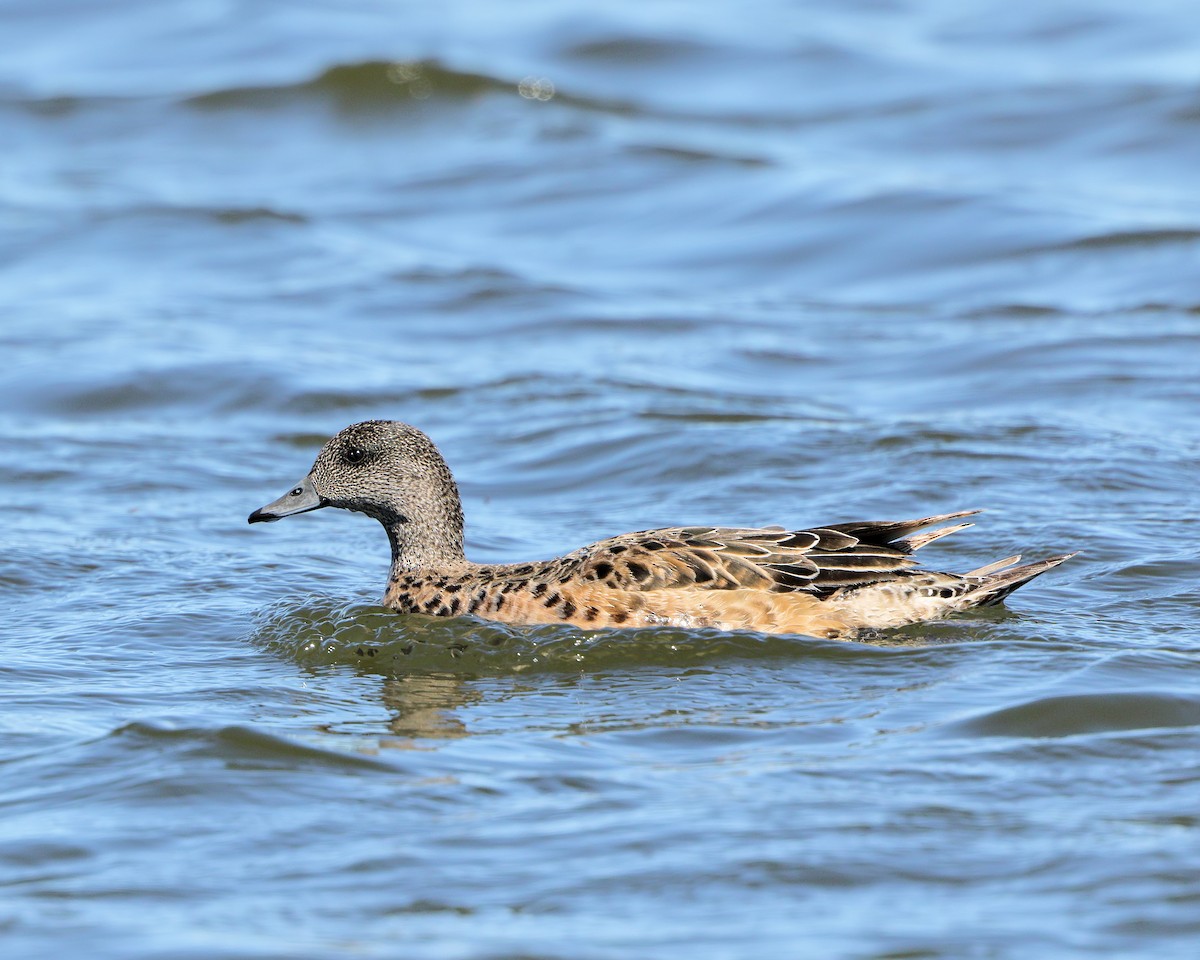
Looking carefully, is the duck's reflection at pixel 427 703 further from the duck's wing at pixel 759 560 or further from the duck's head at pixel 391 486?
the duck's head at pixel 391 486

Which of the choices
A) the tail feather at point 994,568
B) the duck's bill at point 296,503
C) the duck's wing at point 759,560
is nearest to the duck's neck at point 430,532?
the duck's bill at point 296,503

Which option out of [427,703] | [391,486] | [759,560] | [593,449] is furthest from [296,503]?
[593,449]

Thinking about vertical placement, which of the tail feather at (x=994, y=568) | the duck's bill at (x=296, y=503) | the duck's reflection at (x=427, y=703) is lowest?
the duck's reflection at (x=427, y=703)

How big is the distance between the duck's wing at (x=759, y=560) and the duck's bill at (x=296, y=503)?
1.26 m

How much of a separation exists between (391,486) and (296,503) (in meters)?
0.42

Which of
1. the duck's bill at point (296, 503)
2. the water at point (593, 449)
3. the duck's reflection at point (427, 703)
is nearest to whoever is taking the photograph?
the water at point (593, 449)

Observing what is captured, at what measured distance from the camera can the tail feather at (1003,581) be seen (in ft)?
26.0

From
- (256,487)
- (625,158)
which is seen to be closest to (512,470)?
(256,487)

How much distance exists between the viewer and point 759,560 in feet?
26.1

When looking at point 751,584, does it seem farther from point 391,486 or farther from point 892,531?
point 391,486

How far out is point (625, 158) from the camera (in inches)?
752

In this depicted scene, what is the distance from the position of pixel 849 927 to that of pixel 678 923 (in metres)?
0.46

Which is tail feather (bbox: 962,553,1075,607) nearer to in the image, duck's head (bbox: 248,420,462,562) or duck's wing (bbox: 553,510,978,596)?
duck's wing (bbox: 553,510,978,596)

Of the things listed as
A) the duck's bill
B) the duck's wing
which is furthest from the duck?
the duck's bill
